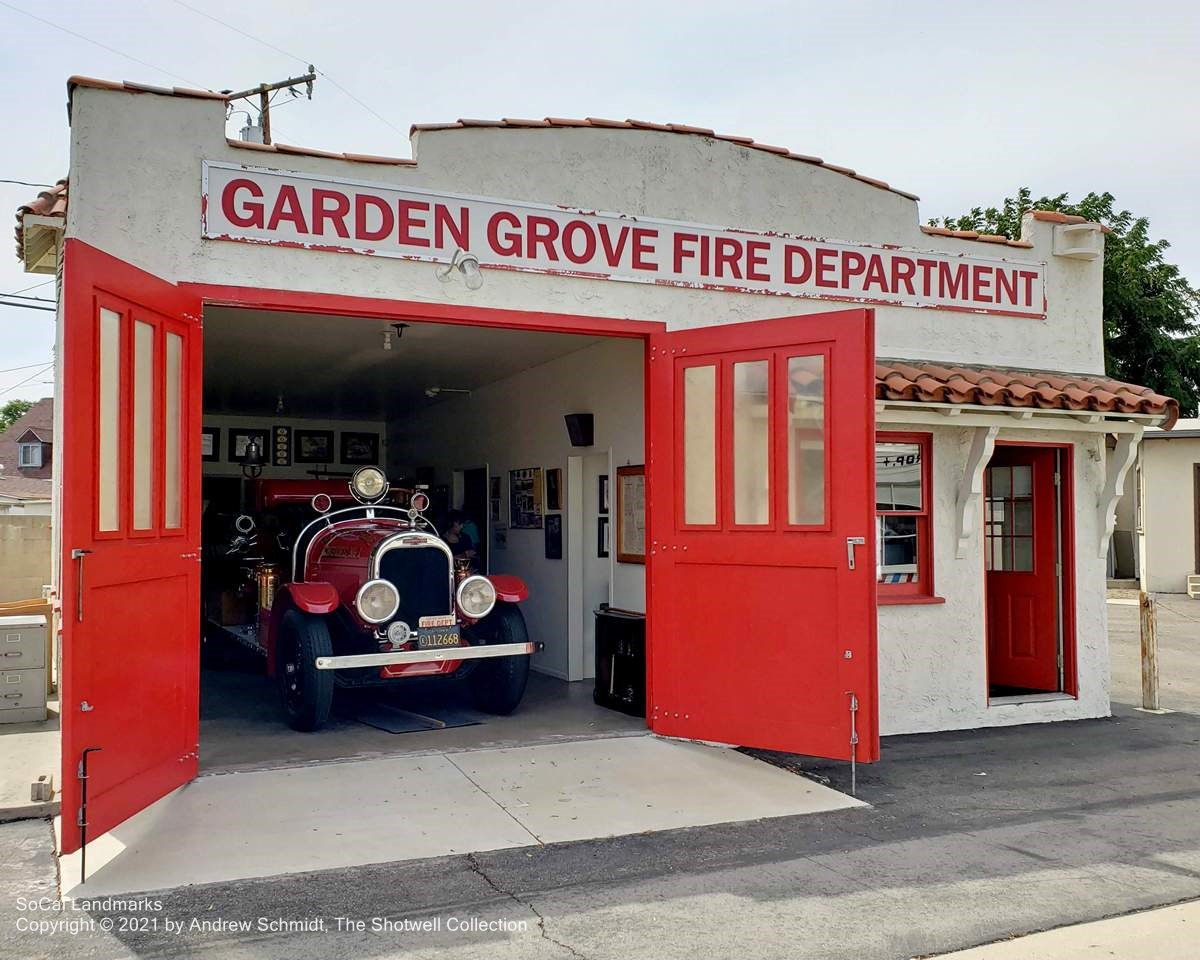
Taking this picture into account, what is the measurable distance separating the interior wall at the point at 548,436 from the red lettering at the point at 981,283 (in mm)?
2640

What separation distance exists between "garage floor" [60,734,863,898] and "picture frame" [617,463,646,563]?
6.66 ft

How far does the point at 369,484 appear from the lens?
8.52 m

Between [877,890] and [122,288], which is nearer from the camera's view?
[877,890]

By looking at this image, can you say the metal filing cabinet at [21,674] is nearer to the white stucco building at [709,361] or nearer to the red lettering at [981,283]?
the white stucco building at [709,361]

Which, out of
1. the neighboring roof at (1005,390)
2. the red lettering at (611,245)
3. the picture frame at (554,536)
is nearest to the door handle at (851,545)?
the neighboring roof at (1005,390)

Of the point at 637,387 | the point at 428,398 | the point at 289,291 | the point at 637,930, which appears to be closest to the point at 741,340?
the point at 637,387

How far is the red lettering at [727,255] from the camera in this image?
710 cm

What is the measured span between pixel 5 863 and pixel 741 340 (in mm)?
4753

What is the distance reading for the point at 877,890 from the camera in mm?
4426

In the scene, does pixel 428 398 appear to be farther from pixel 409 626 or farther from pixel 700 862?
pixel 700 862

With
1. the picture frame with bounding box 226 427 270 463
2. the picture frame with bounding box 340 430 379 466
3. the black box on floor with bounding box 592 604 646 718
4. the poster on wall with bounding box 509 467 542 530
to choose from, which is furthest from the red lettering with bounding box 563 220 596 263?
the picture frame with bounding box 340 430 379 466

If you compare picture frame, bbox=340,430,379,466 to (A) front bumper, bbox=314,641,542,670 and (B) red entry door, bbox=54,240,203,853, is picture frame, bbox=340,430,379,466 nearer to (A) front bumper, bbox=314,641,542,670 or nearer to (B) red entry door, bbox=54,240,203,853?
(A) front bumper, bbox=314,641,542,670

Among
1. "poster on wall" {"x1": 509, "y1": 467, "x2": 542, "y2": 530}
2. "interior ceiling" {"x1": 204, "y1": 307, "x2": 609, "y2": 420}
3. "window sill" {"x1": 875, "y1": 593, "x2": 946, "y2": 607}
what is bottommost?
"window sill" {"x1": 875, "y1": 593, "x2": 946, "y2": 607}

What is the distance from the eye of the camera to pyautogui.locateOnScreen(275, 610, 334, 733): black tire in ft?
23.2
